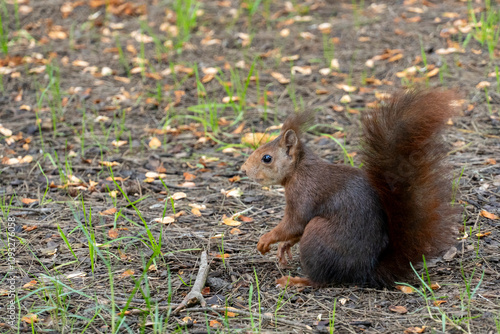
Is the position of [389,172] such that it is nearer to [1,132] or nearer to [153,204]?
[153,204]

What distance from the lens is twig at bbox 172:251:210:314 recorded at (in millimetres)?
2229

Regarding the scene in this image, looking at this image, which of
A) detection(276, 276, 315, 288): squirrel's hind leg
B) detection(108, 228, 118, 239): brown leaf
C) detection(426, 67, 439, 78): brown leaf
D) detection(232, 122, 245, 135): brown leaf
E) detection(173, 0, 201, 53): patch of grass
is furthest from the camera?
detection(173, 0, 201, 53): patch of grass

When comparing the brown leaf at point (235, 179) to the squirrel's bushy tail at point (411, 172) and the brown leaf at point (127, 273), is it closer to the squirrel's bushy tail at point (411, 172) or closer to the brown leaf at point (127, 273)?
the brown leaf at point (127, 273)

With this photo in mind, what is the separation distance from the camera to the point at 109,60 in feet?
17.0

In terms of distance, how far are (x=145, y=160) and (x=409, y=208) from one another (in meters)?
1.88

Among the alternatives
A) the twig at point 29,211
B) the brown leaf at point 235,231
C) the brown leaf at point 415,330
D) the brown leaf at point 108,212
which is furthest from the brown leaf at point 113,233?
the brown leaf at point 415,330

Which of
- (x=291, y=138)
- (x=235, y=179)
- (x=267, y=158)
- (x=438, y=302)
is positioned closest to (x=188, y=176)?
(x=235, y=179)

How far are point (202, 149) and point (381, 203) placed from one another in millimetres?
1730

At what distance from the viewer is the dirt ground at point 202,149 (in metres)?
2.24

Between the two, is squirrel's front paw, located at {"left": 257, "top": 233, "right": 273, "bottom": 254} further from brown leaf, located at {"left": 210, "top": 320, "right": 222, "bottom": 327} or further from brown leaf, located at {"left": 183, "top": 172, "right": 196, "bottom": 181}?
brown leaf, located at {"left": 183, "top": 172, "right": 196, "bottom": 181}

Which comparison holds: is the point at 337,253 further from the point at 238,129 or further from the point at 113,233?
the point at 238,129

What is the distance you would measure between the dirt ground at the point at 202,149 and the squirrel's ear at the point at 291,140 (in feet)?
1.63

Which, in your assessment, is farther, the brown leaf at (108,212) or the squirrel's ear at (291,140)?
the brown leaf at (108,212)

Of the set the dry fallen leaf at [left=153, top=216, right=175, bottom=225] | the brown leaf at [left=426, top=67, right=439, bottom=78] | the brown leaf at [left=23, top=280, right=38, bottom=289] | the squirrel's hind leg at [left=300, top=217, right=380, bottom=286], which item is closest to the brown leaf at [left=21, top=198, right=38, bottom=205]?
the dry fallen leaf at [left=153, top=216, right=175, bottom=225]
